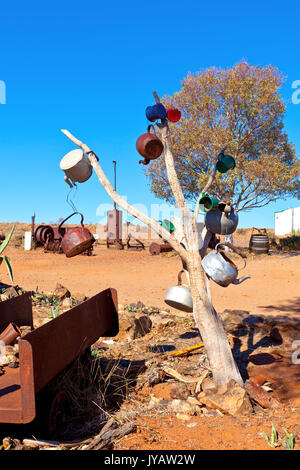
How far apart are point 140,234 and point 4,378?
2792cm

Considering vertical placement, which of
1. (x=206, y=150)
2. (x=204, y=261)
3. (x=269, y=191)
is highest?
(x=206, y=150)

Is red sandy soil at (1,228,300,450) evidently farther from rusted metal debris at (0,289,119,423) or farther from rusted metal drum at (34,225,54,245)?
rusted metal debris at (0,289,119,423)

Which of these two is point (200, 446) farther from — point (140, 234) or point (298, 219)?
point (298, 219)

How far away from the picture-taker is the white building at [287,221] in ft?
116

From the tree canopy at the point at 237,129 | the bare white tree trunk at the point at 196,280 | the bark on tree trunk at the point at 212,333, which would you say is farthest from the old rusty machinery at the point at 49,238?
the bark on tree trunk at the point at 212,333

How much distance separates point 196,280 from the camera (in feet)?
13.6

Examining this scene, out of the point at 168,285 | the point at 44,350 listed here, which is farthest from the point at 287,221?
the point at 44,350

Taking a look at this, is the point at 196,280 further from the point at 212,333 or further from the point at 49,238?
the point at 49,238

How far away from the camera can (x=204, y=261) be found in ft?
13.0

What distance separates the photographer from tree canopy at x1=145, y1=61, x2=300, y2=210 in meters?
18.9

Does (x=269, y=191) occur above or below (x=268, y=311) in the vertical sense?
above

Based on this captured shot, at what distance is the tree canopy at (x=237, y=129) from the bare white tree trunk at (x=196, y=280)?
14717 mm

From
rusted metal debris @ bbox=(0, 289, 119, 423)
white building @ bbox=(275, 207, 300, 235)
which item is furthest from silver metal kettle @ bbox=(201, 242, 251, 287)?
white building @ bbox=(275, 207, 300, 235)
